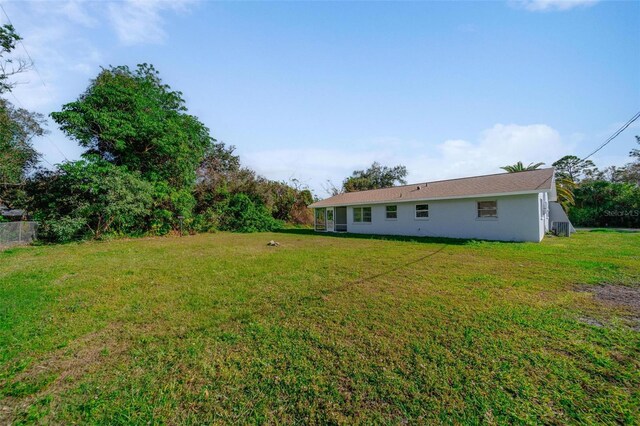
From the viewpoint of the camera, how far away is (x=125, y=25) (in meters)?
8.50

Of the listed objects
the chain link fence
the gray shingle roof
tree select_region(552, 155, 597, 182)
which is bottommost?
the chain link fence

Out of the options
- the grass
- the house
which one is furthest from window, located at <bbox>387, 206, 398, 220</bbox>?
the grass

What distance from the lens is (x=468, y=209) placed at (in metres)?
13.4

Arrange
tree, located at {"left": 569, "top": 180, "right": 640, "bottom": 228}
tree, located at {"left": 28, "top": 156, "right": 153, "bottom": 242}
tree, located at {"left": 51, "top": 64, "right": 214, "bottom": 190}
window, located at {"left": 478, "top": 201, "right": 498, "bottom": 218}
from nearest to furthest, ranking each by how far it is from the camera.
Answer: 1. window, located at {"left": 478, "top": 201, "right": 498, "bottom": 218}
2. tree, located at {"left": 28, "top": 156, "right": 153, "bottom": 242}
3. tree, located at {"left": 51, "top": 64, "right": 214, "bottom": 190}
4. tree, located at {"left": 569, "top": 180, "right": 640, "bottom": 228}

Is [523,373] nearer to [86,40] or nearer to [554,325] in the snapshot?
[554,325]

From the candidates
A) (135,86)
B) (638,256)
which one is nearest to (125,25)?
(135,86)

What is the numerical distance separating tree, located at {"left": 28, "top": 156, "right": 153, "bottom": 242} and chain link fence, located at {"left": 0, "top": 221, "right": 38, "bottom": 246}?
607mm

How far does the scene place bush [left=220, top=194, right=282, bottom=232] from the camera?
2173cm

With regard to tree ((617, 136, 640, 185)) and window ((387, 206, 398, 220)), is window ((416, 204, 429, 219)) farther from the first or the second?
tree ((617, 136, 640, 185))

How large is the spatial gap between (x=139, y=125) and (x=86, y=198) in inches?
207

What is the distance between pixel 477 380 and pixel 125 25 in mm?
12927

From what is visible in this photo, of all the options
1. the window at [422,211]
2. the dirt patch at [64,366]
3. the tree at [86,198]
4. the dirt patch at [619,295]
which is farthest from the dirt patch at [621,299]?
the tree at [86,198]

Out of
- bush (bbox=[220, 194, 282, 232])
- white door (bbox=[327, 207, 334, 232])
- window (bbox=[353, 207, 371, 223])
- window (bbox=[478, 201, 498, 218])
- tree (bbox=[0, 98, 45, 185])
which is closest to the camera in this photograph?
window (bbox=[478, 201, 498, 218])

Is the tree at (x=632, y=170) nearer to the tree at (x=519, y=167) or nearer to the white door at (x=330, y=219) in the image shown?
the tree at (x=519, y=167)
